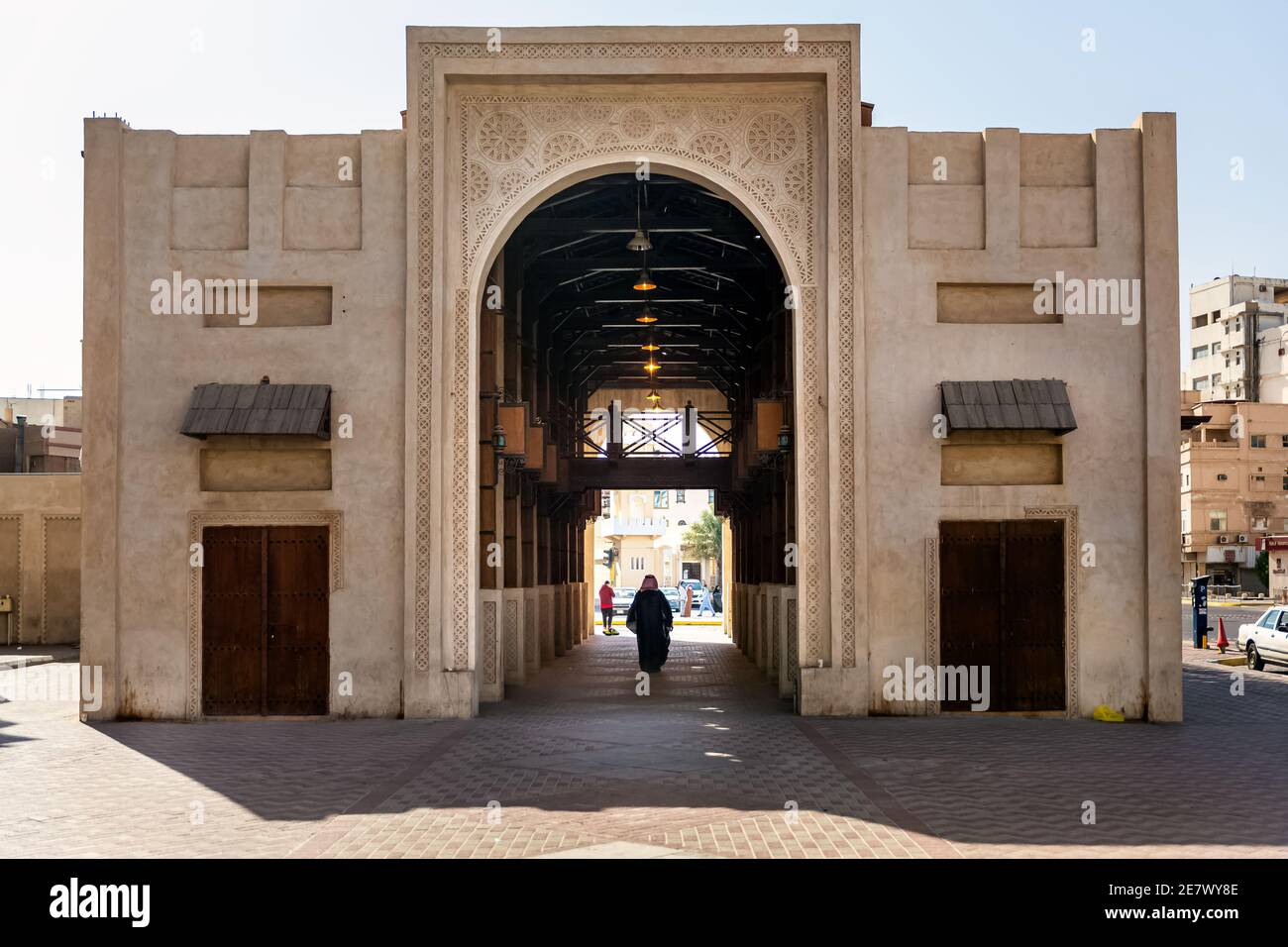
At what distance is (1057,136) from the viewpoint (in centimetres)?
1627

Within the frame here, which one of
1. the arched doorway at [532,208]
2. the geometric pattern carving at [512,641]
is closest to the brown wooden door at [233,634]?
the arched doorway at [532,208]

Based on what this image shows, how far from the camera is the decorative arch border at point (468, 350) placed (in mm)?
15805

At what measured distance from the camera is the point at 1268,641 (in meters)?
24.0

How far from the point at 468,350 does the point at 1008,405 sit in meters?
6.80

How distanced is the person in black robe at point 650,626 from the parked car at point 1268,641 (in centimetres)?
1133

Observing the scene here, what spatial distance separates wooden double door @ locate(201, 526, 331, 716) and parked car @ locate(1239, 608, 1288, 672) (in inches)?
691

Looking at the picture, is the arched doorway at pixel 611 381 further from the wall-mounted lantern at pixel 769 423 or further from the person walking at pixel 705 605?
the person walking at pixel 705 605

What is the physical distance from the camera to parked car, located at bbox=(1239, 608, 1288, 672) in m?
23.5

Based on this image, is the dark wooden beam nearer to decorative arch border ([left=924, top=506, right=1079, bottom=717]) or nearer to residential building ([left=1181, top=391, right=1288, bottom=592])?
decorative arch border ([left=924, top=506, right=1079, bottom=717])

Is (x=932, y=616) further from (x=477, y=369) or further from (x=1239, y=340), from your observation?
(x=1239, y=340)

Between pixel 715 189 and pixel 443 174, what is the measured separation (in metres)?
3.54

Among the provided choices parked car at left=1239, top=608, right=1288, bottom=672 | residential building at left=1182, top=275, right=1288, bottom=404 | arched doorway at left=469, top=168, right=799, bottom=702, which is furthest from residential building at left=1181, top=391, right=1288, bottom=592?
parked car at left=1239, top=608, right=1288, bottom=672

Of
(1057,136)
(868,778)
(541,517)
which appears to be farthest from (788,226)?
(541,517)

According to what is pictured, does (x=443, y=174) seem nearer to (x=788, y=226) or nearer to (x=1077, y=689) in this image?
(x=788, y=226)
